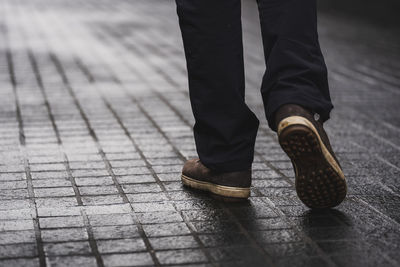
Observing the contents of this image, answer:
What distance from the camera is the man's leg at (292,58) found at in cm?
278

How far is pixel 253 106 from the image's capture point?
211 inches

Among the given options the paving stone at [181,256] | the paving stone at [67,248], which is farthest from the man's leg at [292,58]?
the paving stone at [67,248]

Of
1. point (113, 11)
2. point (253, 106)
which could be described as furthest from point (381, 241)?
point (113, 11)

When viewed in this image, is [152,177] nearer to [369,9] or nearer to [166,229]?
[166,229]

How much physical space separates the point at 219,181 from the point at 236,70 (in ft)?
1.52

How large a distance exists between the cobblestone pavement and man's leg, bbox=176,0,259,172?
0.22m

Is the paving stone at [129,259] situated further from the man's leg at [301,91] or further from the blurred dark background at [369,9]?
the blurred dark background at [369,9]

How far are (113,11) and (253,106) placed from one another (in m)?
9.23

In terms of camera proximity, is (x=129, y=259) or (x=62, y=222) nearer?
(x=129, y=259)

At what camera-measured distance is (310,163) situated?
2.67 meters

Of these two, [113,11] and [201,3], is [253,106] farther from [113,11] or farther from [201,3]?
[113,11]

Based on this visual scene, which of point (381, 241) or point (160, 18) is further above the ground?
point (381, 241)

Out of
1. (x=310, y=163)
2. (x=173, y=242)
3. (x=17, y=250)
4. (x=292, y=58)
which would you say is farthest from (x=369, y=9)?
(x=17, y=250)

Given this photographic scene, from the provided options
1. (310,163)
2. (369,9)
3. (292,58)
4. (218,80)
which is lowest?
(369,9)
